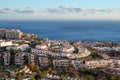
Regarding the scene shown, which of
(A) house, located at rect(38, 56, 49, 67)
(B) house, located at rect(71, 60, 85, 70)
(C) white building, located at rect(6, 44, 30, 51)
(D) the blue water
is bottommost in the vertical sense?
(D) the blue water

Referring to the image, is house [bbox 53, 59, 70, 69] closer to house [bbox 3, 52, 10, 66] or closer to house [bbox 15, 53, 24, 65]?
house [bbox 15, 53, 24, 65]

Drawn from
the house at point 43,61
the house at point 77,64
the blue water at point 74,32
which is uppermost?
the house at point 43,61

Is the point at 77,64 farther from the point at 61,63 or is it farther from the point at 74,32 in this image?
the point at 74,32

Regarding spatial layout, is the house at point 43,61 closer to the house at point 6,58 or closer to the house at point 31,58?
the house at point 31,58

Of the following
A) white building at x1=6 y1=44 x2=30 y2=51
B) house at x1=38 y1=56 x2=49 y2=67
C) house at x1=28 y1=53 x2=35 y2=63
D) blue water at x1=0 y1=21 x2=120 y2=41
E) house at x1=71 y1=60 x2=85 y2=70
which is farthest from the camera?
blue water at x1=0 y1=21 x2=120 y2=41

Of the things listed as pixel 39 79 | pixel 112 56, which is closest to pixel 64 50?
Answer: pixel 112 56

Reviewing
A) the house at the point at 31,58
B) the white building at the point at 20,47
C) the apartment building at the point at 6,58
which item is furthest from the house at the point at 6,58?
the white building at the point at 20,47

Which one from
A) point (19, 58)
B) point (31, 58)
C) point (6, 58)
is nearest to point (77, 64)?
point (31, 58)

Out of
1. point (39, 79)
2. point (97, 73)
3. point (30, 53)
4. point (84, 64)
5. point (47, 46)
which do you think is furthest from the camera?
point (47, 46)

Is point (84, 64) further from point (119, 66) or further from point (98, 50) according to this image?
point (98, 50)

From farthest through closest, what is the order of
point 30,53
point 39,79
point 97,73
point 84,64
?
point 30,53 → point 84,64 → point 97,73 → point 39,79

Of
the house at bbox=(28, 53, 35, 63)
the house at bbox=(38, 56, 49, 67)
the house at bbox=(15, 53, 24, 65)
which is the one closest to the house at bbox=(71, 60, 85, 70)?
the house at bbox=(38, 56, 49, 67)
